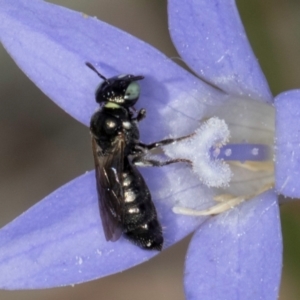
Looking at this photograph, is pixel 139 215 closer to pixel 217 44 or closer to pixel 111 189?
pixel 111 189

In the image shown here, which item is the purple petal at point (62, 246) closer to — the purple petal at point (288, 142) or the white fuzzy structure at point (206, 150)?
the white fuzzy structure at point (206, 150)

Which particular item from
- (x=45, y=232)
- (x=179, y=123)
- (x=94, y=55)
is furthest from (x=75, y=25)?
(x=45, y=232)

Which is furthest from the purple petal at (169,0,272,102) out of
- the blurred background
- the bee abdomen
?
the blurred background

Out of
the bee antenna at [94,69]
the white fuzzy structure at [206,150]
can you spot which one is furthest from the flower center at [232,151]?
the bee antenna at [94,69]

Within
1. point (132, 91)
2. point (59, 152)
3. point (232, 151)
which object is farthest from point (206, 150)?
point (59, 152)

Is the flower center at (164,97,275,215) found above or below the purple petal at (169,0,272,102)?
below

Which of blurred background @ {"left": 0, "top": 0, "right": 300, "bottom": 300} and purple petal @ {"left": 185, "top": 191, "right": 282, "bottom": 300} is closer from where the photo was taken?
purple petal @ {"left": 185, "top": 191, "right": 282, "bottom": 300}

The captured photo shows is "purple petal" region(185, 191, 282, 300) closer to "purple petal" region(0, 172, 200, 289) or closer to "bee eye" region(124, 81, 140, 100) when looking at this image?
"purple petal" region(0, 172, 200, 289)

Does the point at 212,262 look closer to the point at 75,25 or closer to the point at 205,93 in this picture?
the point at 205,93
